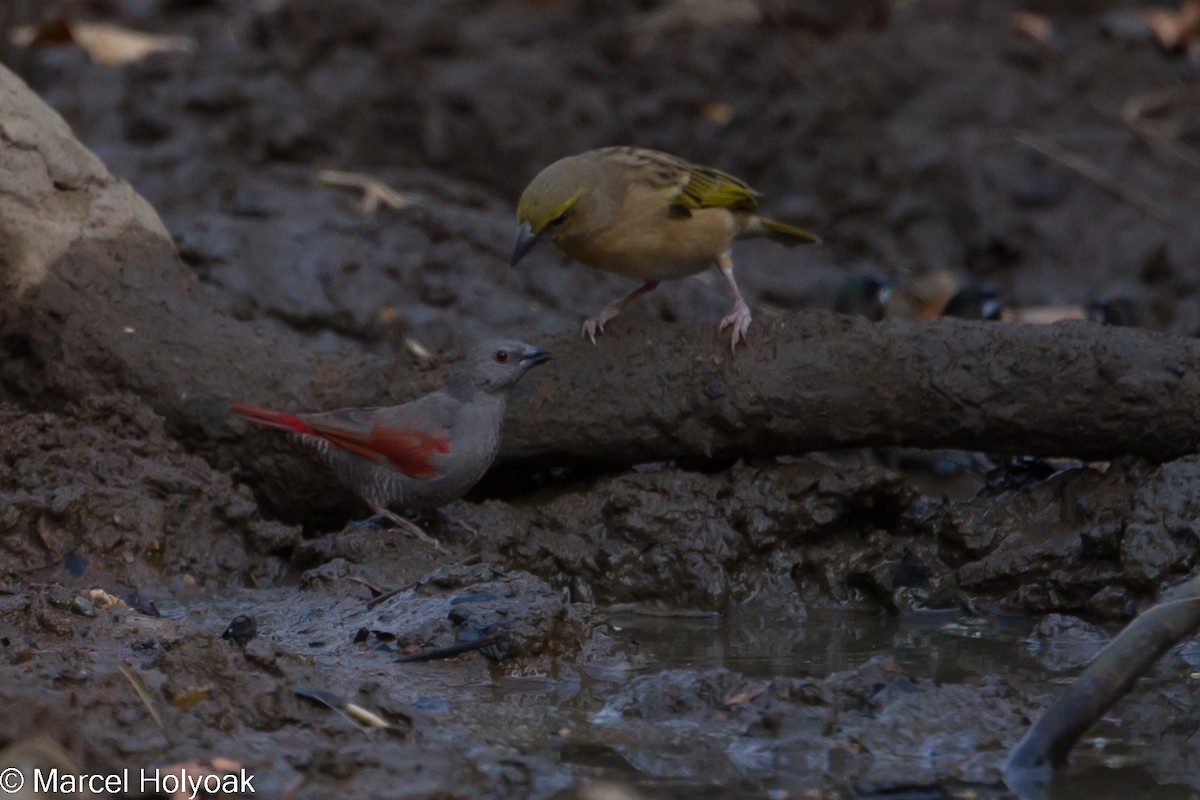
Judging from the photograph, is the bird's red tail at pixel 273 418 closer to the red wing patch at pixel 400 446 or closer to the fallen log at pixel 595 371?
the red wing patch at pixel 400 446

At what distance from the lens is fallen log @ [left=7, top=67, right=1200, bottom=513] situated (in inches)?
230

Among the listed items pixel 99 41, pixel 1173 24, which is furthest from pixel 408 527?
pixel 1173 24

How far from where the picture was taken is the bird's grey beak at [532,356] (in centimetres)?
625

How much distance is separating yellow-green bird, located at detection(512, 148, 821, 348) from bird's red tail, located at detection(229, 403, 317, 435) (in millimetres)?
1051

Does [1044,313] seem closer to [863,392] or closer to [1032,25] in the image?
[1032,25]

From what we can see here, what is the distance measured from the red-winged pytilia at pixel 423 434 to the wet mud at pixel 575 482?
0.23 m

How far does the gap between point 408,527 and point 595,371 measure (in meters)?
0.97

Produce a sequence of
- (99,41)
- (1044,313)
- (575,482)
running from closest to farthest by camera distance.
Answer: (575,482)
(1044,313)
(99,41)

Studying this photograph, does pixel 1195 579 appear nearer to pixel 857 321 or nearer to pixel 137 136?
pixel 857 321

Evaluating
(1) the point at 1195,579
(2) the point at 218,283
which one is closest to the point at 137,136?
(2) the point at 218,283

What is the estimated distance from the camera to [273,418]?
6.16 m

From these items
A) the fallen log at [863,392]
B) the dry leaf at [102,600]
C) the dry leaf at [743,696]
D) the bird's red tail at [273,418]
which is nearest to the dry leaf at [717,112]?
the fallen log at [863,392]

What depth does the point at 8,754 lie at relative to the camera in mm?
3545

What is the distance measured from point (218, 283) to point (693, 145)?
404cm
